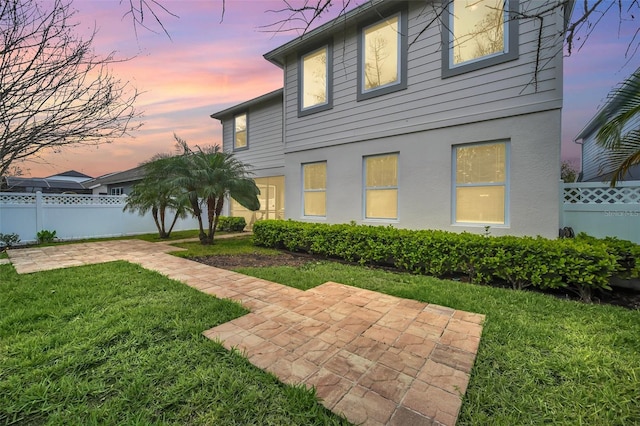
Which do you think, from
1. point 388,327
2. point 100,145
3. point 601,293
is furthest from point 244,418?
point 601,293

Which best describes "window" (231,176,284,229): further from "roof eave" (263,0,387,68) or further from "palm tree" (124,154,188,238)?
"roof eave" (263,0,387,68)

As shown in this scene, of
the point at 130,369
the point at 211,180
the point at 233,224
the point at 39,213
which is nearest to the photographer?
the point at 130,369

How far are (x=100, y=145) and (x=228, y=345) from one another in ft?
9.13

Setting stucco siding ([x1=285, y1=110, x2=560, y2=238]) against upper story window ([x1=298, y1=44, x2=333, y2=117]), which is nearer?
stucco siding ([x1=285, y1=110, x2=560, y2=238])

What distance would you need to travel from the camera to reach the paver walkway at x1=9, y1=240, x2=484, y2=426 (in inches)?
70.3

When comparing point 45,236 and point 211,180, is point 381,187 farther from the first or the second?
point 45,236

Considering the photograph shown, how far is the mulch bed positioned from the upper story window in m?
4.07

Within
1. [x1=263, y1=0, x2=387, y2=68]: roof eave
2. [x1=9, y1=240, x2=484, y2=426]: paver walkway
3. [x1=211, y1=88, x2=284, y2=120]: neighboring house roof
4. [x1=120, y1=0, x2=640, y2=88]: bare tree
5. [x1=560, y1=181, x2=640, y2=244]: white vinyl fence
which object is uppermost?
[x1=263, y1=0, x2=387, y2=68]: roof eave

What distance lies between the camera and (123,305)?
333cm

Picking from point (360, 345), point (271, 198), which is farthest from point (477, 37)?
point (271, 198)

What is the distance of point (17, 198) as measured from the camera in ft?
28.4

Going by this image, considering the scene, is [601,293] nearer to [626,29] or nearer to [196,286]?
[626,29]

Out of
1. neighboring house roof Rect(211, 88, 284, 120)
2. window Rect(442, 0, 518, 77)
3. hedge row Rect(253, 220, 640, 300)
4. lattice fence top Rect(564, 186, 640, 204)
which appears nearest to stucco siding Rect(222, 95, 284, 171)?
neighboring house roof Rect(211, 88, 284, 120)

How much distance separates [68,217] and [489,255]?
503 inches
